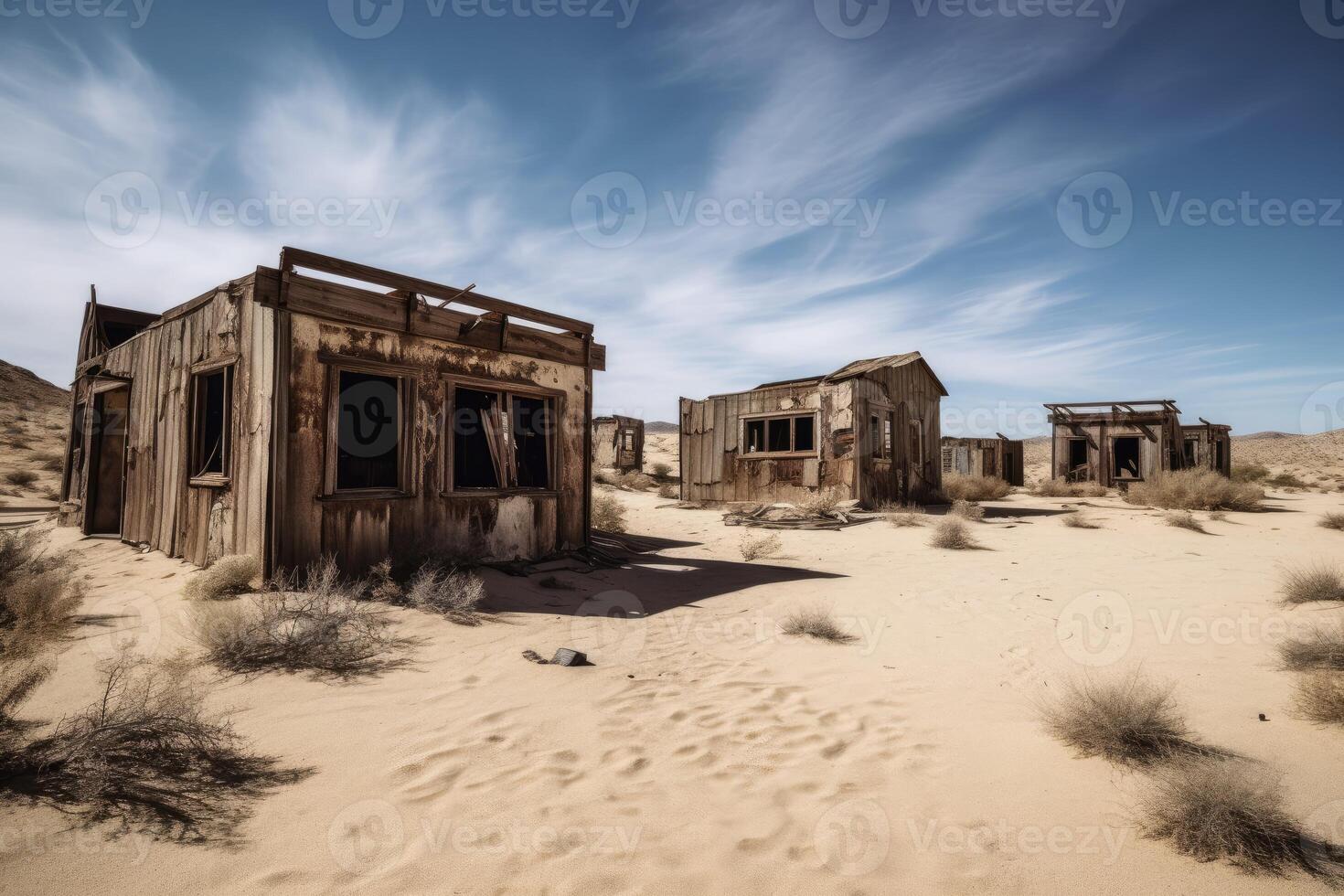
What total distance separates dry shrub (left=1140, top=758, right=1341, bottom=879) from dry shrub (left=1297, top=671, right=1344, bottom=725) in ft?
4.01

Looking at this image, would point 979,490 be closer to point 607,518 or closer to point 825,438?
point 825,438

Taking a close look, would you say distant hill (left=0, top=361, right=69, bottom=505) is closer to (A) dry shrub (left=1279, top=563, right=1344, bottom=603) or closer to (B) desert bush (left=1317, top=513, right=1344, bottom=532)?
(A) dry shrub (left=1279, top=563, right=1344, bottom=603)

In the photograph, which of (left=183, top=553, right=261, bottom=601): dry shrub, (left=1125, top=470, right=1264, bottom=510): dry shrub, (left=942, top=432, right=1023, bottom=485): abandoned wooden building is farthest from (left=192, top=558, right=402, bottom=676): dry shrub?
(left=942, top=432, right=1023, bottom=485): abandoned wooden building

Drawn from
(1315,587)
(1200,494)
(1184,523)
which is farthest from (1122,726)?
(1200,494)

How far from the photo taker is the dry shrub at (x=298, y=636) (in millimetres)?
4391

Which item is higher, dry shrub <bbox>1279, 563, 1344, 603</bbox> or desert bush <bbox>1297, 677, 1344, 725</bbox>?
dry shrub <bbox>1279, 563, 1344, 603</bbox>

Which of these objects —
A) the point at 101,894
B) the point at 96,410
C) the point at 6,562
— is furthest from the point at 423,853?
the point at 96,410

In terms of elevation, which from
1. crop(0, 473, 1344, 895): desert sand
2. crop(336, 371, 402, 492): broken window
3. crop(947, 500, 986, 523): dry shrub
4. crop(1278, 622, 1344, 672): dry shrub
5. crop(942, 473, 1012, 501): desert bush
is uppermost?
crop(336, 371, 402, 492): broken window

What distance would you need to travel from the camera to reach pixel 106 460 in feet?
34.5

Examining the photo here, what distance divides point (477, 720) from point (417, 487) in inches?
170

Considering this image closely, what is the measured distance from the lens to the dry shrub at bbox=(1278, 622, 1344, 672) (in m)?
4.02

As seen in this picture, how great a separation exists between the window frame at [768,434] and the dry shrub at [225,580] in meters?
12.1

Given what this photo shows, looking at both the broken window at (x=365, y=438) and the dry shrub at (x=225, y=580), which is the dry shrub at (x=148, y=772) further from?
the broken window at (x=365, y=438)

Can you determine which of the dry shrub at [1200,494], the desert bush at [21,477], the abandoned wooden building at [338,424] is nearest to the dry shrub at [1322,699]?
the abandoned wooden building at [338,424]
